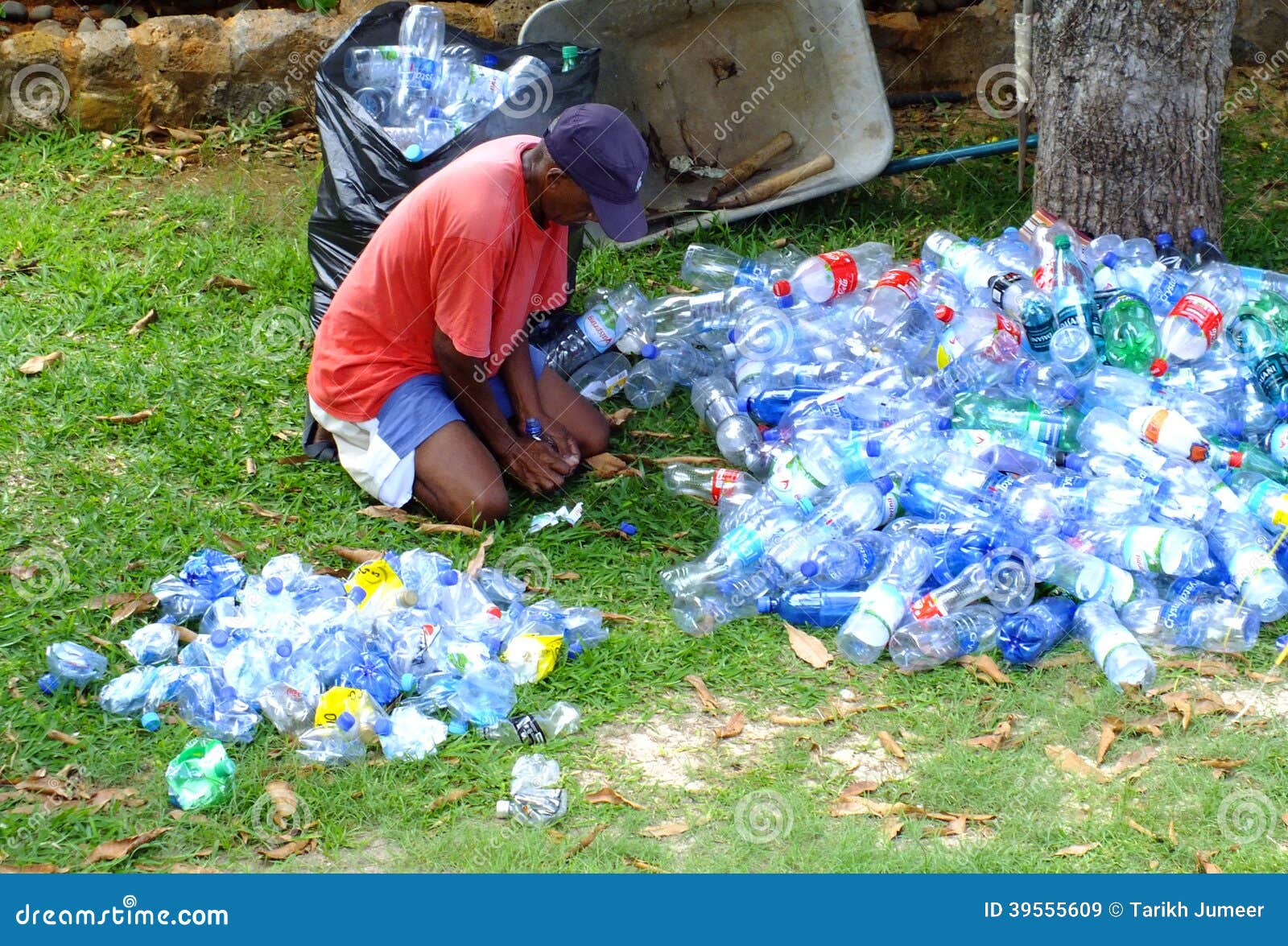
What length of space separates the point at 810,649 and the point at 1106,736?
2.85ft

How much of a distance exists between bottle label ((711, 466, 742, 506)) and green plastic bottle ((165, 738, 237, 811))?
1.90 m

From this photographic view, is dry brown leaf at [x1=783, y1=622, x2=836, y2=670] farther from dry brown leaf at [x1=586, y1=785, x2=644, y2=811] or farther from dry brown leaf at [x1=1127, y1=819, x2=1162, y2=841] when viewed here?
dry brown leaf at [x1=1127, y1=819, x2=1162, y2=841]

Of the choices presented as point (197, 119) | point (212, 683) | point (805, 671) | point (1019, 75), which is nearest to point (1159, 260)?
point (1019, 75)

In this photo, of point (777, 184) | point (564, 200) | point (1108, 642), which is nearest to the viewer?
point (1108, 642)

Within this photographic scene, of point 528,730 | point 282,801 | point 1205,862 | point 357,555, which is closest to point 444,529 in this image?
point 357,555

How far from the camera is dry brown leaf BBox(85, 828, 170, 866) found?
3148 millimetres

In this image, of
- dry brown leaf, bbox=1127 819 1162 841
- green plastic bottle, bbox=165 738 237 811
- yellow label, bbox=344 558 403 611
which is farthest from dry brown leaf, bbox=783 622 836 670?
green plastic bottle, bbox=165 738 237 811

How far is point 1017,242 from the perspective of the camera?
5328mm

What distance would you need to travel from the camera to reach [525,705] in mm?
3691

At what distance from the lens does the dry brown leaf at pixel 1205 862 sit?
3.08m

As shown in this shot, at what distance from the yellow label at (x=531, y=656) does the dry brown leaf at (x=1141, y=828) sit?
1.60 meters

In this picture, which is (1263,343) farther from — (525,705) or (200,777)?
(200,777)

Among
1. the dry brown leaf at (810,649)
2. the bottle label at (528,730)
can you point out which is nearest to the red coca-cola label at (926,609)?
the dry brown leaf at (810,649)

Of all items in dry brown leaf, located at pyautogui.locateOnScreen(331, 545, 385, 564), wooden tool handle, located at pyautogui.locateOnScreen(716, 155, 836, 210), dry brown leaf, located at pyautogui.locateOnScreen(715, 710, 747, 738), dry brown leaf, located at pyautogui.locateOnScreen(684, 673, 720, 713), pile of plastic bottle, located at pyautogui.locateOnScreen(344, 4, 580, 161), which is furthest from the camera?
wooden tool handle, located at pyautogui.locateOnScreen(716, 155, 836, 210)
